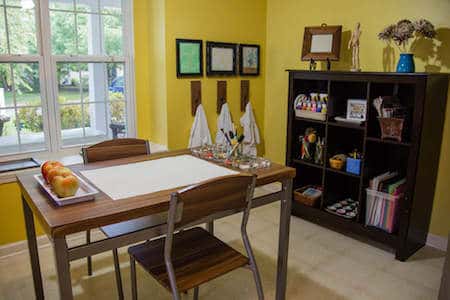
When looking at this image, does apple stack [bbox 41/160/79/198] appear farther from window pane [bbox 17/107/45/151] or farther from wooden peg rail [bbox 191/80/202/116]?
wooden peg rail [bbox 191/80/202/116]

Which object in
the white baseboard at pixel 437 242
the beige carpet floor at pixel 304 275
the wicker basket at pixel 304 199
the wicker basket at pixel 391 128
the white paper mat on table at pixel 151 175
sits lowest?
the beige carpet floor at pixel 304 275

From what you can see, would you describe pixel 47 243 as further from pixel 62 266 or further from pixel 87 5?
pixel 87 5

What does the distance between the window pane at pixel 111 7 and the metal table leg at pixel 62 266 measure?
2323 mm

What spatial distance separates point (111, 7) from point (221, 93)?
1.20 m

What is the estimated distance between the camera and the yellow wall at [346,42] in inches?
105

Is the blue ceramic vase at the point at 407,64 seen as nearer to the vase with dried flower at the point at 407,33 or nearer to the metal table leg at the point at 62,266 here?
the vase with dried flower at the point at 407,33

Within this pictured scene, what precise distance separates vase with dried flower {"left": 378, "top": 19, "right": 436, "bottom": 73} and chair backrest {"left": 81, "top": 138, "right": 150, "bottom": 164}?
5.98ft

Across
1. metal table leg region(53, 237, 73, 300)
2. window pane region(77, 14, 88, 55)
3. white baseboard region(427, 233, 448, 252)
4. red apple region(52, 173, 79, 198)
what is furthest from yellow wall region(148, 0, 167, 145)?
white baseboard region(427, 233, 448, 252)

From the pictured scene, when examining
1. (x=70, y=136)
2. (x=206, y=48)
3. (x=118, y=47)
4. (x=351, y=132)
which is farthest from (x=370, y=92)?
(x=70, y=136)

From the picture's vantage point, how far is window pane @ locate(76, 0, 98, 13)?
2973 millimetres

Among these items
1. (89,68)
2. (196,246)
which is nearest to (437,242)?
(196,246)

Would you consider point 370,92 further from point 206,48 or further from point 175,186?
point 175,186

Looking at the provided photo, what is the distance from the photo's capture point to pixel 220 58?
3477 mm

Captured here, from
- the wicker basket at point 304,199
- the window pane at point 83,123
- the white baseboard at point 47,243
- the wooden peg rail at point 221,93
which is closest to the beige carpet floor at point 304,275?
the white baseboard at point 47,243
